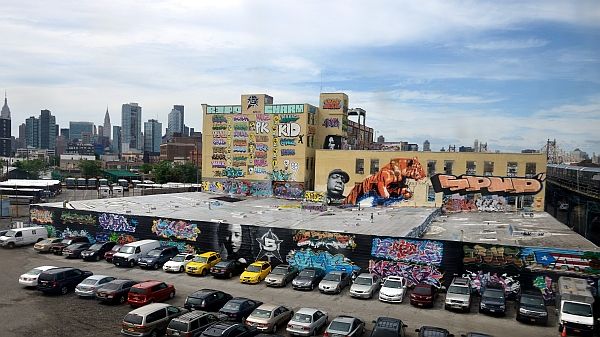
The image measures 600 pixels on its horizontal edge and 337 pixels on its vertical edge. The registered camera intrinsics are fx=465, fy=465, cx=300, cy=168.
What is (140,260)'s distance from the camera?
29.0 metres

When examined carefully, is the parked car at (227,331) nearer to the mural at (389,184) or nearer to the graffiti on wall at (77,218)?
the graffiti on wall at (77,218)

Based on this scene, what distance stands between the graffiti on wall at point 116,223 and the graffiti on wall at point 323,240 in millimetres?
13465

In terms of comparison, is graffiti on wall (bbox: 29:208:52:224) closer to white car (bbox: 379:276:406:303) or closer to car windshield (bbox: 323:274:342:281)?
car windshield (bbox: 323:274:342:281)

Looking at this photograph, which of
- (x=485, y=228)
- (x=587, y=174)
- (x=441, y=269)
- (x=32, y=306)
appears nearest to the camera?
(x=32, y=306)

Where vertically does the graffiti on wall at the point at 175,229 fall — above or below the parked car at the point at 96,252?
above

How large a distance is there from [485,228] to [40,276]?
29749 millimetres

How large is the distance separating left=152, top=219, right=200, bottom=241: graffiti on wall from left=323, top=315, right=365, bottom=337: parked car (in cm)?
1671

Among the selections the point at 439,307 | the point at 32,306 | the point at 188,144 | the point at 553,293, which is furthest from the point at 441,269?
the point at 188,144

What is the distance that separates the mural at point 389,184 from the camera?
53.2m

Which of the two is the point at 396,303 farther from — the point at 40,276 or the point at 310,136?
the point at 310,136

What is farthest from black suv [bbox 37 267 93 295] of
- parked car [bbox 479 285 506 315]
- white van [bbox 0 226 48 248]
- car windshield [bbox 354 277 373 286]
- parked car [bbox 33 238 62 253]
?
parked car [bbox 479 285 506 315]

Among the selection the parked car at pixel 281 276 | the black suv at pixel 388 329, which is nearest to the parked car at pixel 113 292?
the parked car at pixel 281 276

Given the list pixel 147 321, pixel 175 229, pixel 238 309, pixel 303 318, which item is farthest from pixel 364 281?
pixel 175 229

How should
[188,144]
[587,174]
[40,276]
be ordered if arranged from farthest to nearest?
[188,144] < [587,174] < [40,276]
